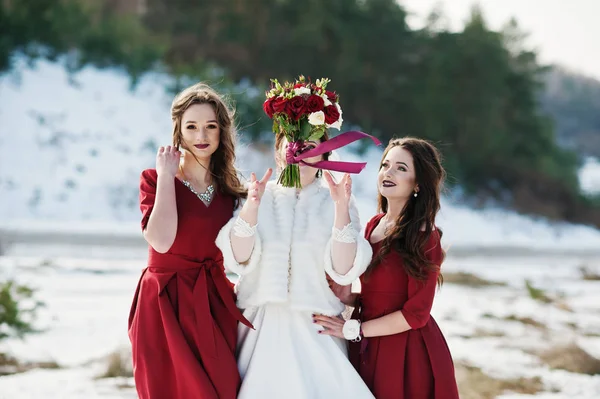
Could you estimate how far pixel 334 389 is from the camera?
343 centimetres

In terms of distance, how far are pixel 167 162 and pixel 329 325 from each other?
1.08 meters

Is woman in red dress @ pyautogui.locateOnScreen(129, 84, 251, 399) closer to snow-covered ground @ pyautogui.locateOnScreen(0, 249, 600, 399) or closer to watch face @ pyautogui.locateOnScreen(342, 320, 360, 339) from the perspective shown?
Answer: watch face @ pyautogui.locateOnScreen(342, 320, 360, 339)

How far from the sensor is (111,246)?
1208cm

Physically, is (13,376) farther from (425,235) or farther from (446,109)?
(446,109)

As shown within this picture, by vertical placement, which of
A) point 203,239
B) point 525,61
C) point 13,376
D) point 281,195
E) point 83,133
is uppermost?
point 525,61

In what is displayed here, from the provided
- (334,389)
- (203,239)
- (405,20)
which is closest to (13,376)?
(203,239)

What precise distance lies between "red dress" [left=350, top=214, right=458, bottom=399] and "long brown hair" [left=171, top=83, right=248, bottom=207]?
0.82 metres

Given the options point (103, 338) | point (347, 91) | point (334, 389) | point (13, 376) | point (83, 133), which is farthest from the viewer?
point (347, 91)

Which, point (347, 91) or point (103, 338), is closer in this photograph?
point (103, 338)

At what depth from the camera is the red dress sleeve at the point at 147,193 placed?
355cm

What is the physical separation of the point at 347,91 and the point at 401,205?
18793 mm

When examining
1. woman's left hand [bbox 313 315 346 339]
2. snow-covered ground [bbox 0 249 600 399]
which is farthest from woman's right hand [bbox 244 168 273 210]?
snow-covered ground [bbox 0 249 600 399]

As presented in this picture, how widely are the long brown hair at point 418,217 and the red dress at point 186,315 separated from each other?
76cm

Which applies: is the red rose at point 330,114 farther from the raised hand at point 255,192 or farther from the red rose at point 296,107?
the raised hand at point 255,192
